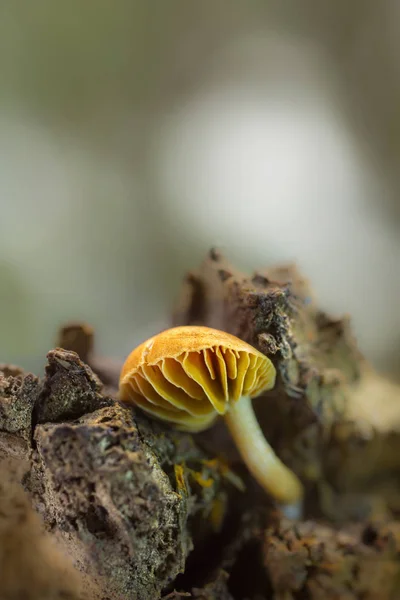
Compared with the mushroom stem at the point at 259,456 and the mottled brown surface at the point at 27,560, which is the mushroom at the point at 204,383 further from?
the mottled brown surface at the point at 27,560

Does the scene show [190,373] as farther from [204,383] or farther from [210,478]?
[210,478]

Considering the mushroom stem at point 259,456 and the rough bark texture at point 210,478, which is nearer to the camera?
the rough bark texture at point 210,478

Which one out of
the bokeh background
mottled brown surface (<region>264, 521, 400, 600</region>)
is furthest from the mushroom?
the bokeh background

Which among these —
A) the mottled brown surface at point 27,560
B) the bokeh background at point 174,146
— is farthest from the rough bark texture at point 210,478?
the bokeh background at point 174,146

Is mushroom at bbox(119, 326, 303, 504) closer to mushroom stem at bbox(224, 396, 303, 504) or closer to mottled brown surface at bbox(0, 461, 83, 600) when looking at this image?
mushroom stem at bbox(224, 396, 303, 504)

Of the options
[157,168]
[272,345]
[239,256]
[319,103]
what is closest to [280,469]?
[272,345]

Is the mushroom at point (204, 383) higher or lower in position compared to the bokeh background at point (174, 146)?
lower

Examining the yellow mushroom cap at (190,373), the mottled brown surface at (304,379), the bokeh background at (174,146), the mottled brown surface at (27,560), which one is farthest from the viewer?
the bokeh background at (174,146)

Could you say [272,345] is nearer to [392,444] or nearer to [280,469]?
[280,469]
